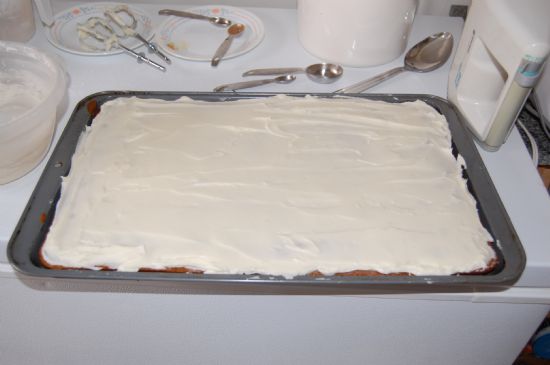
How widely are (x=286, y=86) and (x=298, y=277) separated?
15.8 inches

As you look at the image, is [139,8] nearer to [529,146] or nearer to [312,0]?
[312,0]

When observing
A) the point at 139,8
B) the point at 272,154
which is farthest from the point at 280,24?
the point at 272,154

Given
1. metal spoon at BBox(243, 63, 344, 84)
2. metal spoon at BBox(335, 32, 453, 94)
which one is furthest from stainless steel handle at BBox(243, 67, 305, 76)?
metal spoon at BBox(335, 32, 453, 94)

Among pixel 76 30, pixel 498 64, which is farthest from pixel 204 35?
pixel 498 64

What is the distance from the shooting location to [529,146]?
832mm

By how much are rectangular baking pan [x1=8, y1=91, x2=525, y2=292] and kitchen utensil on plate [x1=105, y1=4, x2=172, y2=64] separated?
0.16 metres

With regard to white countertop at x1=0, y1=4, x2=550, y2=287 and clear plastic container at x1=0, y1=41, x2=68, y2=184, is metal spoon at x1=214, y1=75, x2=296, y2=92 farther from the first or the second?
clear plastic container at x1=0, y1=41, x2=68, y2=184

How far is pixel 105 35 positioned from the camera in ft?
3.05

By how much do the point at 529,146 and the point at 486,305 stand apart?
0.34 m

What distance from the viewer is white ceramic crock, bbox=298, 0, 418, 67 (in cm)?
77

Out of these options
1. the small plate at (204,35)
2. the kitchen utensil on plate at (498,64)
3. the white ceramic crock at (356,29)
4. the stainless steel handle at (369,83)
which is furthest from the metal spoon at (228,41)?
the kitchen utensil on plate at (498,64)

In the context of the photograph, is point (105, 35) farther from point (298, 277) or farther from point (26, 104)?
point (298, 277)

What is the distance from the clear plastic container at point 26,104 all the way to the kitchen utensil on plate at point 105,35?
18 centimetres

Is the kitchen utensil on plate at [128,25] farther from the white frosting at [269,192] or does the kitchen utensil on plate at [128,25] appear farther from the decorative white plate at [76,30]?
the white frosting at [269,192]
